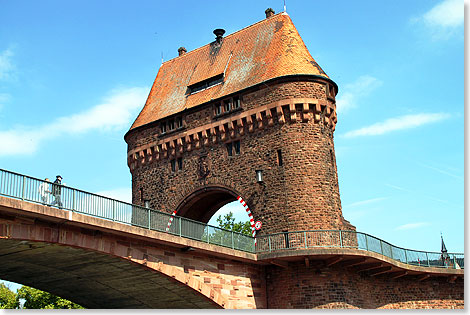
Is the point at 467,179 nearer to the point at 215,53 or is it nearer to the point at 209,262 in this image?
the point at 209,262

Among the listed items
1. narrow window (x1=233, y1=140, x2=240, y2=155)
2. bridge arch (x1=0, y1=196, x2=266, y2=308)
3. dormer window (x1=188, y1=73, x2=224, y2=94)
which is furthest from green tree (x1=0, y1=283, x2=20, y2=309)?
narrow window (x1=233, y1=140, x2=240, y2=155)

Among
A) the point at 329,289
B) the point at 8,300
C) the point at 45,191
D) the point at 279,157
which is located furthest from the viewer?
the point at 8,300

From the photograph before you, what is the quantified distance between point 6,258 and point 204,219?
1496 centimetres

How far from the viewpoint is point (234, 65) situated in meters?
36.7

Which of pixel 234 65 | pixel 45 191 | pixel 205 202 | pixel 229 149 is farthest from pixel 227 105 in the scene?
pixel 45 191

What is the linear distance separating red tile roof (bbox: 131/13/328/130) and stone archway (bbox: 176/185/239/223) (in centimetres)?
520

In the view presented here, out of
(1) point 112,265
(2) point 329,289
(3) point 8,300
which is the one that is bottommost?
(2) point 329,289

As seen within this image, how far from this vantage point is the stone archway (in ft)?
113

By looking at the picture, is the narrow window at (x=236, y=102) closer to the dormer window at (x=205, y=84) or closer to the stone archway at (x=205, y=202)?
the dormer window at (x=205, y=84)

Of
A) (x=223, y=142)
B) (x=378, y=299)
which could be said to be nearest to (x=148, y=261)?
(x=223, y=142)

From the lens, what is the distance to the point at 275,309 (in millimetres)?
29438

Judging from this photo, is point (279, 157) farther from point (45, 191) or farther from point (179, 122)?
point (45, 191)

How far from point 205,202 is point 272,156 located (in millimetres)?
6188

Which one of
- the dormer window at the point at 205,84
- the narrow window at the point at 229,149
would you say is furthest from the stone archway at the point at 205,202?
the dormer window at the point at 205,84
